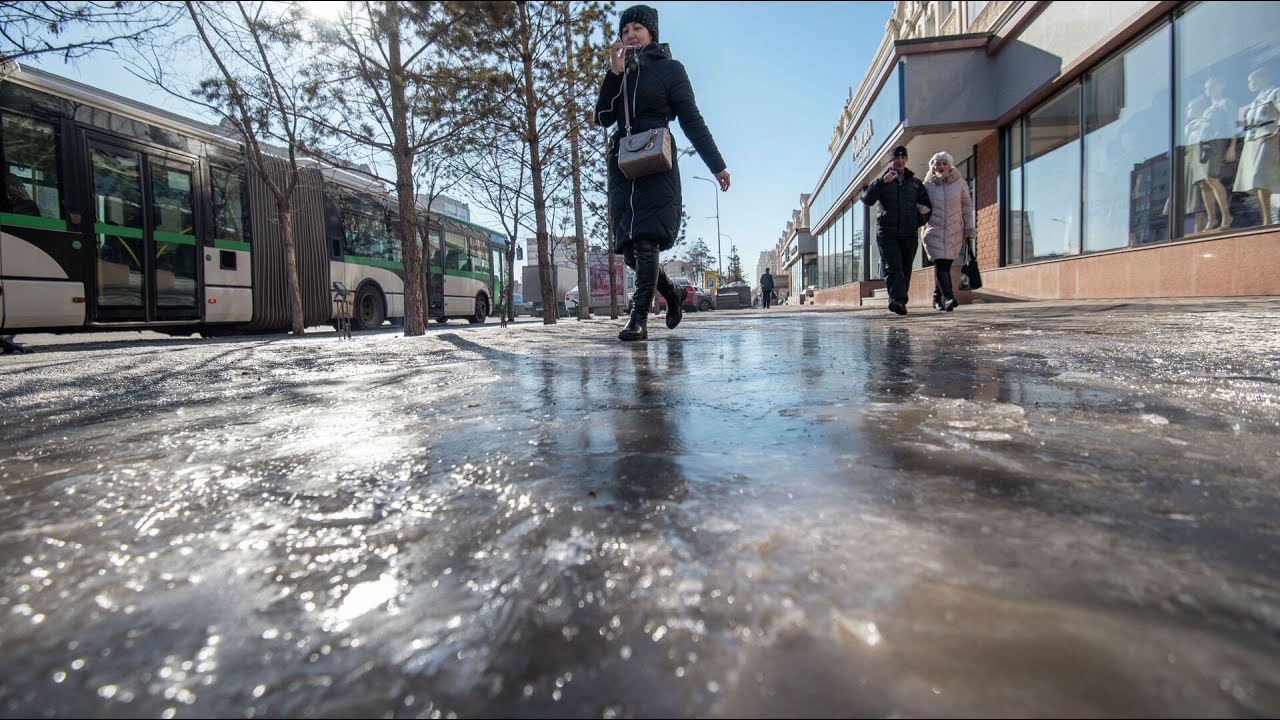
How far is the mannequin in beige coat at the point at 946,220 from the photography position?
7.66m

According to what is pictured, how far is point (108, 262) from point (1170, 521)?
10268 millimetres

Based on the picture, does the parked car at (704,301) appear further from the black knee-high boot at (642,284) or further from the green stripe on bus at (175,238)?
the black knee-high boot at (642,284)

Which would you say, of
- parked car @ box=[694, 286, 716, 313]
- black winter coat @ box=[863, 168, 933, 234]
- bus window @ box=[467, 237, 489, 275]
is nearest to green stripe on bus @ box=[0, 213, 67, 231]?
black winter coat @ box=[863, 168, 933, 234]

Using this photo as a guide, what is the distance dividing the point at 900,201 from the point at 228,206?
9.81 metres

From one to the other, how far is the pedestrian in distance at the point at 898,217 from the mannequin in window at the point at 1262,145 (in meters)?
3.63

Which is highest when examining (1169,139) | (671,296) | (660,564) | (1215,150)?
(1169,139)

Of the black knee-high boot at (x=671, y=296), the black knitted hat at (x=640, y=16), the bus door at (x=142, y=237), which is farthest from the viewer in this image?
the bus door at (x=142, y=237)

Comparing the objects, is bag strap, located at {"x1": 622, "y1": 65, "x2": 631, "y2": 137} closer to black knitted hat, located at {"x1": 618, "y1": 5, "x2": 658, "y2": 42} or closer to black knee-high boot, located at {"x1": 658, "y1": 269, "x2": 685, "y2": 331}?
black knitted hat, located at {"x1": 618, "y1": 5, "x2": 658, "y2": 42}

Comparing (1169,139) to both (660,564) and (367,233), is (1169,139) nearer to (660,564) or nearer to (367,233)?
(660,564)

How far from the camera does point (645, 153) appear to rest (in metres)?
3.88

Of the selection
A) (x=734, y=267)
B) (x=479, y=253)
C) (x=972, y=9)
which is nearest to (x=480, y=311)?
(x=479, y=253)

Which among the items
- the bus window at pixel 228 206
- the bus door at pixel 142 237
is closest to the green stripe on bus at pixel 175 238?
the bus door at pixel 142 237

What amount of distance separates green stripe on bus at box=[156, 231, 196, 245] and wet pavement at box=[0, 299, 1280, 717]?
8.79 metres

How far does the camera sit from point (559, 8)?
8961 mm
